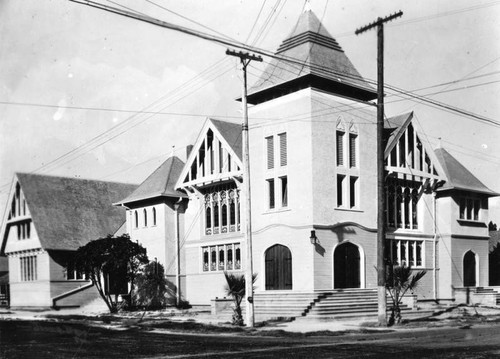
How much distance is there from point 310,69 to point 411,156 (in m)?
9.81

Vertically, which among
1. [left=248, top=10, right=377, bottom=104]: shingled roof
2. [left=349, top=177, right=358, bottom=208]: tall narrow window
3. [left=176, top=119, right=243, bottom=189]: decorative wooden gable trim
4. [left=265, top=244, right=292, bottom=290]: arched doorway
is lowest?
[left=265, top=244, right=292, bottom=290]: arched doorway

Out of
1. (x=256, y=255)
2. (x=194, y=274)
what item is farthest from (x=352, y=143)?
(x=194, y=274)

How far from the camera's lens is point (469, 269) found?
38438mm

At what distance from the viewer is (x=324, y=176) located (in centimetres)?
3066

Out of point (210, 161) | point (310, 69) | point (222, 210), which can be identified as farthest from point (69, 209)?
point (310, 69)

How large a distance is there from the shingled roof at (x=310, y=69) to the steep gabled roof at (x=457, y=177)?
796 cm

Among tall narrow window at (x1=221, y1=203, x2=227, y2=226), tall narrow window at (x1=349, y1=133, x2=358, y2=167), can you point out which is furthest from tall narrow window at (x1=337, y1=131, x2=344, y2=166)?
tall narrow window at (x1=221, y1=203, x2=227, y2=226)

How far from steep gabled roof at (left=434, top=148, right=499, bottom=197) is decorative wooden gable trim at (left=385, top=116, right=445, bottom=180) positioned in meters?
1.10

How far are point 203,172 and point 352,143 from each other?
9963 millimetres

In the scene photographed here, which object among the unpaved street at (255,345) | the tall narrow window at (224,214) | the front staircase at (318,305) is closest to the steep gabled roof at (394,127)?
the front staircase at (318,305)

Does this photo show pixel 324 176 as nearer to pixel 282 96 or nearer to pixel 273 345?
pixel 282 96

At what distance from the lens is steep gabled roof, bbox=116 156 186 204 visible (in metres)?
39.3

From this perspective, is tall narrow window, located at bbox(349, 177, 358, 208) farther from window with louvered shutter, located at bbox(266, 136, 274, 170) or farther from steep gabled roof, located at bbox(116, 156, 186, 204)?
steep gabled roof, located at bbox(116, 156, 186, 204)

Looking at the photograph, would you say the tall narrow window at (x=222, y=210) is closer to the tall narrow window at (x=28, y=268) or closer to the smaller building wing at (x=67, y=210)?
the smaller building wing at (x=67, y=210)
